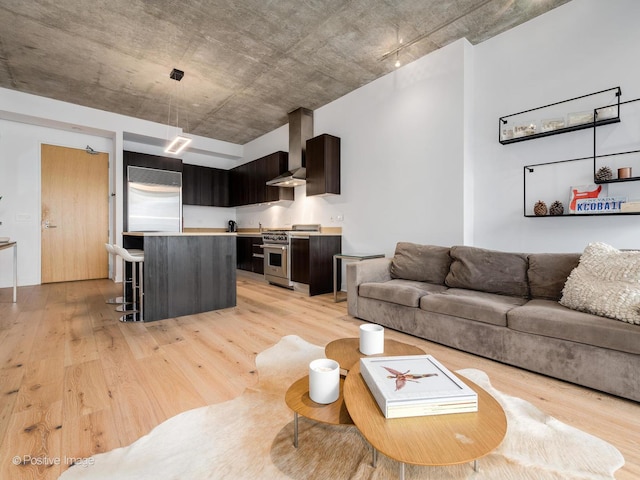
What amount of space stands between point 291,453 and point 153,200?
19.7 ft

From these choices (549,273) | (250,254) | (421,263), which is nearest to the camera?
(549,273)

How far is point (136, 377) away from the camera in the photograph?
1980mm

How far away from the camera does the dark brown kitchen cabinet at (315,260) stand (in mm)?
4469

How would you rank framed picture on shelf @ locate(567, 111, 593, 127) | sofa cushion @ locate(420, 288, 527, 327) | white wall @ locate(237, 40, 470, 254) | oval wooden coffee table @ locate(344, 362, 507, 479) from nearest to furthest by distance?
oval wooden coffee table @ locate(344, 362, 507, 479), sofa cushion @ locate(420, 288, 527, 327), framed picture on shelf @ locate(567, 111, 593, 127), white wall @ locate(237, 40, 470, 254)

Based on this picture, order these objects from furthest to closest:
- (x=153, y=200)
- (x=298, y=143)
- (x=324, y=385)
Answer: (x=153, y=200) < (x=298, y=143) < (x=324, y=385)

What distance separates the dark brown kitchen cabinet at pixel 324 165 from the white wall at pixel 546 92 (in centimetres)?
202

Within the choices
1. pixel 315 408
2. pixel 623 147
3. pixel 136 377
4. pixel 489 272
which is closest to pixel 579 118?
pixel 623 147

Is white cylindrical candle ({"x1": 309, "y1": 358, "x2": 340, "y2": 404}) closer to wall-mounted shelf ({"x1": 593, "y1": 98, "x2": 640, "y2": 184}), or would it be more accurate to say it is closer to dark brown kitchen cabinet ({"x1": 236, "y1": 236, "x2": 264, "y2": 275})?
wall-mounted shelf ({"x1": 593, "y1": 98, "x2": 640, "y2": 184})

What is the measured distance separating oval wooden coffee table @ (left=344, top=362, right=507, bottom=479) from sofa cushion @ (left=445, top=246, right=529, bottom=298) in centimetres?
189

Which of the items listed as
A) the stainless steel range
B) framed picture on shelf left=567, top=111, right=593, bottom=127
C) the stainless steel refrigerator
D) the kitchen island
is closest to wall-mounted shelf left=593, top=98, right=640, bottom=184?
framed picture on shelf left=567, top=111, right=593, bottom=127

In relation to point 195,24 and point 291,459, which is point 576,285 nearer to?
point 291,459

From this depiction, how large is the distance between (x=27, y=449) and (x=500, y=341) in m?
2.77

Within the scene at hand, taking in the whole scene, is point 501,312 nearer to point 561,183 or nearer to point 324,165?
point 561,183

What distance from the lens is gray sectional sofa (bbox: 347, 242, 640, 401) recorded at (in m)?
1.77
